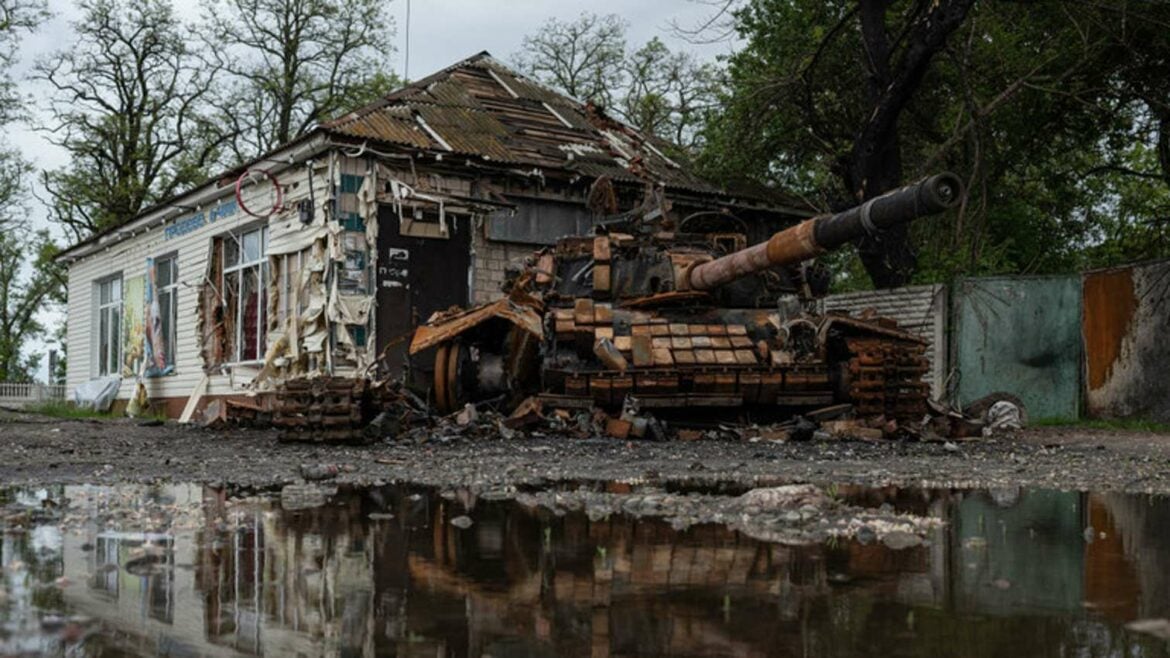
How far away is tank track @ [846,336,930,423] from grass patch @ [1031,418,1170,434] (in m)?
3.87

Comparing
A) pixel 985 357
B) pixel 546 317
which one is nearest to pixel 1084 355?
pixel 985 357

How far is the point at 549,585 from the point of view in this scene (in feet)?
11.2

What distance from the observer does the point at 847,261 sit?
29062mm

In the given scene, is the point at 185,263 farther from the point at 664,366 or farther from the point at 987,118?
the point at 987,118

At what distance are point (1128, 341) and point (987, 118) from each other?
4.44m

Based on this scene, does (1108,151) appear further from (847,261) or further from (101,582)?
(101,582)

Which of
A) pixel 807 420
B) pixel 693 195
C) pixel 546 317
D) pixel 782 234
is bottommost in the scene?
pixel 807 420

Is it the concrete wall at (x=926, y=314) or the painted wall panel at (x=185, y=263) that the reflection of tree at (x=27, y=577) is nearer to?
the painted wall panel at (x=185, y=263)

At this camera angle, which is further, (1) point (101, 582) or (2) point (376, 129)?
(2) point (376, 129)

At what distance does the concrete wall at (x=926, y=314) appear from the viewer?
16.7 meters

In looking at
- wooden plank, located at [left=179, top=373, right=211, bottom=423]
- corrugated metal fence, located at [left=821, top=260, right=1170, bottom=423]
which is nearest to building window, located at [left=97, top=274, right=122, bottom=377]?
wooden plank, located at [left=179, top=373, right=211, bottom=423]

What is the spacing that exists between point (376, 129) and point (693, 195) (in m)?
6.00

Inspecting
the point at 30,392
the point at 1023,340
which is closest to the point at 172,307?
the point at 1023,340

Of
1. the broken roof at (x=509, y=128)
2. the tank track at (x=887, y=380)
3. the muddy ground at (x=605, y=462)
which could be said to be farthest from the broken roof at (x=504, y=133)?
the tank track at (x=887, y=380)
